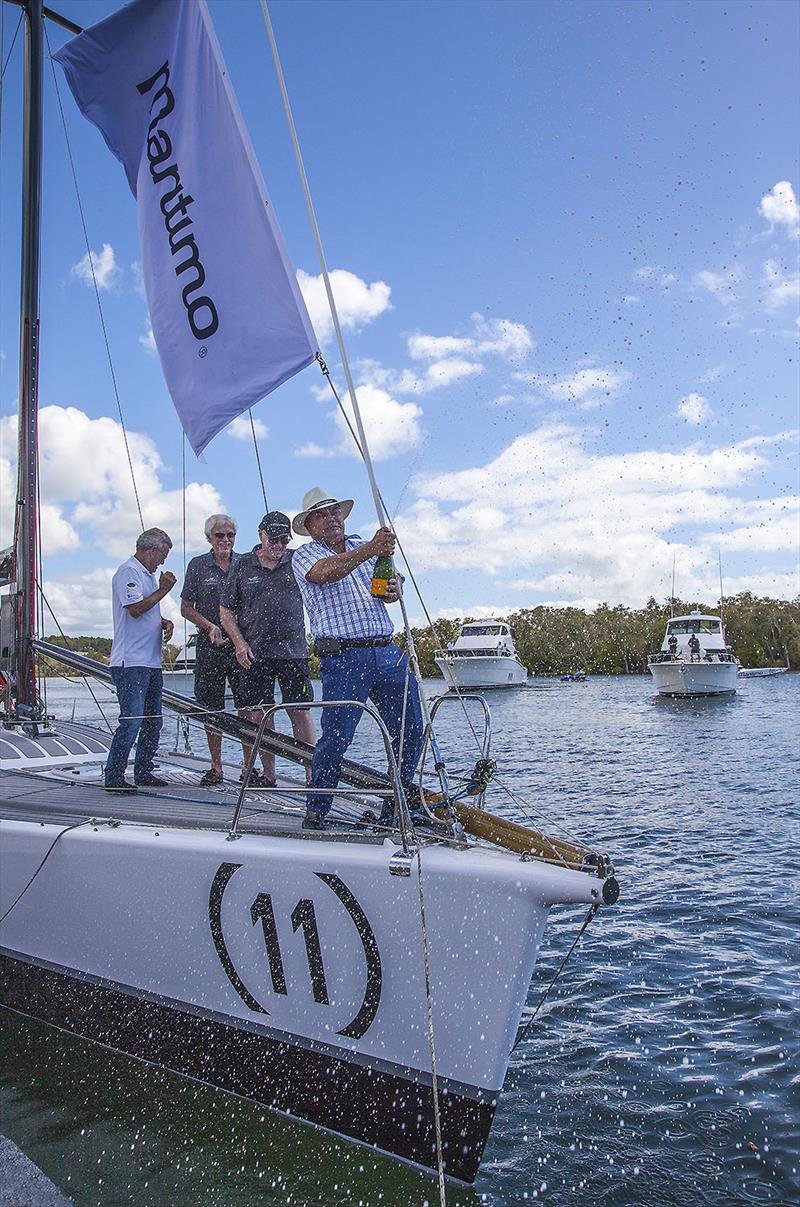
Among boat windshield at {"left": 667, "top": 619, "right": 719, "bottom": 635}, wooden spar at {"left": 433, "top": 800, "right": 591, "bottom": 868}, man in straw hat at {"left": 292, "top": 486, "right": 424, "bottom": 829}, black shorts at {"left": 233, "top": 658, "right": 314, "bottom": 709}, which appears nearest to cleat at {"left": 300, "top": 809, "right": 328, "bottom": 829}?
man in straw hat at {"left": 292, "top": 486, "right": 424, "bottom": 829}

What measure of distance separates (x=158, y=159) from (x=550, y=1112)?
5.30 m

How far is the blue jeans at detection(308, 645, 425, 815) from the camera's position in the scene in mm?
3695

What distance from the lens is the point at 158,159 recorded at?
15.6 feet

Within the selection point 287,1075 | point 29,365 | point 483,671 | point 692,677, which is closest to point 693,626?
point 692,677

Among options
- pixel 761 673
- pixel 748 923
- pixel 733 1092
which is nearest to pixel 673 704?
pixel 748 923

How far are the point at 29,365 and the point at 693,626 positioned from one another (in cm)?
3780

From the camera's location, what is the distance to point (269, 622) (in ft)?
17.4

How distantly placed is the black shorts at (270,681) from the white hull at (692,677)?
111 feet

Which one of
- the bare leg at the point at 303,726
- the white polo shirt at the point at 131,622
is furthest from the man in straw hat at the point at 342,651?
the white polo shirt at the point at 131,622

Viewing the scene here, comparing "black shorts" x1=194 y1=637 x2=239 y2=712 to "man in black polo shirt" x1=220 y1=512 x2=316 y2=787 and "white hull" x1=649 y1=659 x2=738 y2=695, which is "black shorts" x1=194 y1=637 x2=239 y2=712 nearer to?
"man in black polo shirt" x1=220 y1=512 x2=316 y2=787

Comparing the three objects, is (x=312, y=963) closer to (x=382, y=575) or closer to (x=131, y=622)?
(x=382, y=575)

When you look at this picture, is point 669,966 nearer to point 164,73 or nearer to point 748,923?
point 748,923

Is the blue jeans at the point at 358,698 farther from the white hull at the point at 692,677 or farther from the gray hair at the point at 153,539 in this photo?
the white hull at the point at 692,677

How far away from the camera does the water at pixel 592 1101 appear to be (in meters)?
3.22
